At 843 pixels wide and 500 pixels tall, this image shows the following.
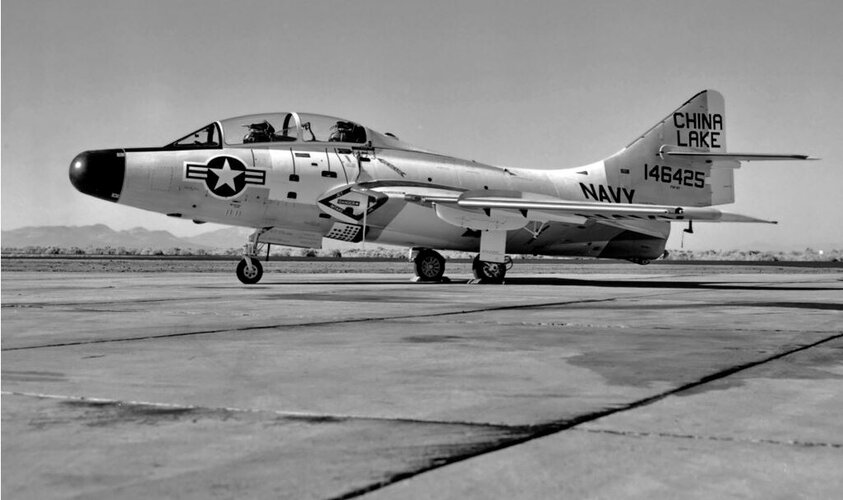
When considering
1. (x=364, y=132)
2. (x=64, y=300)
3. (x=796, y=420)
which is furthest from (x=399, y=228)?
(x=796, y=420)

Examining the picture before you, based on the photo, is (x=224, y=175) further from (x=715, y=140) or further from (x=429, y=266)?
(x=715, y=140)

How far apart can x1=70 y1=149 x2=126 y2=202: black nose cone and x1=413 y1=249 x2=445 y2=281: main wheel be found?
755 cm

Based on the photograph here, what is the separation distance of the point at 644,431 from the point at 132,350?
3729 millimetres

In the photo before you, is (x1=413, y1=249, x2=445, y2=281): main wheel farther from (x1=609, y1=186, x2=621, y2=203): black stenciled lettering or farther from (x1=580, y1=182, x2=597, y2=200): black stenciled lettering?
(x1=609, y1=186, x2=621, y2=203): black stenciled lettering

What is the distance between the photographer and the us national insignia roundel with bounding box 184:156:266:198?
16812 mm

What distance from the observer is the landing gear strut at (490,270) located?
19.5 m

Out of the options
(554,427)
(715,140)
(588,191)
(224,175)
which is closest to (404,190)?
(224,175)

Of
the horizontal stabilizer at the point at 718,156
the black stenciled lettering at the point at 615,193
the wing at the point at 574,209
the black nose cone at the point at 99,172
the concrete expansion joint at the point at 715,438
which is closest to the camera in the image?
the concrete expansion joint at the point at 715,438

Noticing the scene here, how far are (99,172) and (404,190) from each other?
666cm

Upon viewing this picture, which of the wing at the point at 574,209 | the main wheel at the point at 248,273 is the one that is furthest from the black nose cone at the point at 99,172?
the wing at the point at 574,209

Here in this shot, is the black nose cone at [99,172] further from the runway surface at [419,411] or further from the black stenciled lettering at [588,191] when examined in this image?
the black stenciled lettering at [588,191]

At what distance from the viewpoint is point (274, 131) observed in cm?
1811

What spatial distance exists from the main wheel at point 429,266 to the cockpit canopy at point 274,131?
3375 millimetres

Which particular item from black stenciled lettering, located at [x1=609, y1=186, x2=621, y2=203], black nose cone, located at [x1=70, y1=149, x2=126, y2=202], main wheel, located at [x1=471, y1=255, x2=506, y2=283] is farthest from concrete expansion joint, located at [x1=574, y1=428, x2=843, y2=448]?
black stenciled lettering, located at [x1=609, y1=186, x2=621, y2=203]
